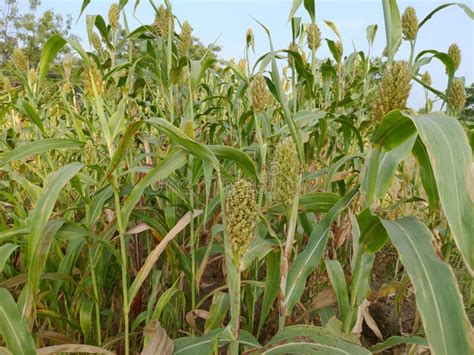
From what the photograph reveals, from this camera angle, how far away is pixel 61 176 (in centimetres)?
82

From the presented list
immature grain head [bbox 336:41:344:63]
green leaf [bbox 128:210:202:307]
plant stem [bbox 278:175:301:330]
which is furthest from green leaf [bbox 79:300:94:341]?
immature grain head [bbox 336:41:344:63]

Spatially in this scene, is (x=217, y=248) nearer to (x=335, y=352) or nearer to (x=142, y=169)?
(x=142, y=169)

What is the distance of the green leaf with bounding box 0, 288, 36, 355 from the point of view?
86 centimetres

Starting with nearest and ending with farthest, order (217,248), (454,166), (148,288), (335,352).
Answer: (454,166) → (335,352) → (217,248) → (148,288)

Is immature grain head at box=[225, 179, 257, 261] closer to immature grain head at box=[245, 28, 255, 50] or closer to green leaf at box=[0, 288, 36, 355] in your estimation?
green leaf at box=[0, 288, 36, 355]

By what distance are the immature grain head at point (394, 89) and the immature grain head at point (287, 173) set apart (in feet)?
0.67

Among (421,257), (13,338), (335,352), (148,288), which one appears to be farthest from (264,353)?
(148,288)

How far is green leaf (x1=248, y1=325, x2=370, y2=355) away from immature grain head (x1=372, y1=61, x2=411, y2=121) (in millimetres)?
475

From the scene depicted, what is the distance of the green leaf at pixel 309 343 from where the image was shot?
0.79m

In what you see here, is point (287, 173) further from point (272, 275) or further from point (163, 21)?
point (163, 21)

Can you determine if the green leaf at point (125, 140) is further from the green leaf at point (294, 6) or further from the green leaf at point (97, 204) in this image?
the green leaf at point (294, 6)

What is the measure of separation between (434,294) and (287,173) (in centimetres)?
42

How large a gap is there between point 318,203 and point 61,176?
0.66 meters

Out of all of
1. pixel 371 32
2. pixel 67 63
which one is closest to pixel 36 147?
pixel 67 63
